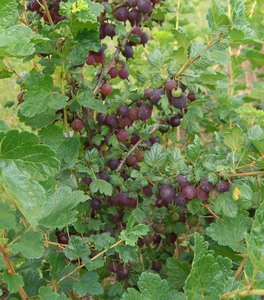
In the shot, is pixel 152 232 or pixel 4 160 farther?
pixel 152 232

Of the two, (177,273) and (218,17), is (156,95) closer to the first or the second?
(218,17)

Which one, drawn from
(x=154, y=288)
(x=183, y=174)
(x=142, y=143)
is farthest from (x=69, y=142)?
(x=154, y=288)

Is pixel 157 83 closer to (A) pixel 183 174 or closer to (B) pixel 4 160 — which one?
(A) pixel 183 174

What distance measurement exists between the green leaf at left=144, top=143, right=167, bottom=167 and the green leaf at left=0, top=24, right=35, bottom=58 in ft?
2.10

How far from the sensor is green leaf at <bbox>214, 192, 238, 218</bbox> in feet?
4.43

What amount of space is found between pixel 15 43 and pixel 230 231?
30.4 inches

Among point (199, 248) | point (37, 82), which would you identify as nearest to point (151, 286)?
point (199, 248)

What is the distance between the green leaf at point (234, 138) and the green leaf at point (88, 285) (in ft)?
1.61

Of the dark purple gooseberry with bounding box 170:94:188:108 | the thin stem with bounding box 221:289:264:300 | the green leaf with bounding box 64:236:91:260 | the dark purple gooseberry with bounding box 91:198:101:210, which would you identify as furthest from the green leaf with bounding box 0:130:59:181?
the dark purple gooseberry with bounding box 91:198:101:210

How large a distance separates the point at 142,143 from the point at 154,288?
1.94 feet

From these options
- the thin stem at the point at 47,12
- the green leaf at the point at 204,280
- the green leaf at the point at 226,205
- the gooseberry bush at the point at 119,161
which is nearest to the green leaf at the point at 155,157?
the gooseberry bush at the point at 119,161

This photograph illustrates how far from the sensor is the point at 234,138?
1.40m

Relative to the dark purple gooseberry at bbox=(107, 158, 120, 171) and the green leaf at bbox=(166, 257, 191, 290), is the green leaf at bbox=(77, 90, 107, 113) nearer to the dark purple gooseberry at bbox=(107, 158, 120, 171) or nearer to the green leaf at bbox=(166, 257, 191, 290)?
the dark purple gooseberry at bbox=(107, 158, 120, 171)

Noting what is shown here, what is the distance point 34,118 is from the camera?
4.91 feet
